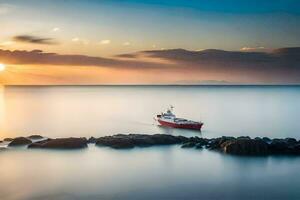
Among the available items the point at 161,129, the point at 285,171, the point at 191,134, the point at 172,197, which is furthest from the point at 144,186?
the point at 161,129

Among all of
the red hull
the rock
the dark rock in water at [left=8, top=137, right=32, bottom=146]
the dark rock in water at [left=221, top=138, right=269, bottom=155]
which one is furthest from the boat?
the dark rock in water at [left=8, top=137, right=32, bottom=146]

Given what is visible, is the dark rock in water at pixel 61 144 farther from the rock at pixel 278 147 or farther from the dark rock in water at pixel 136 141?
the rock at pixel 278 147

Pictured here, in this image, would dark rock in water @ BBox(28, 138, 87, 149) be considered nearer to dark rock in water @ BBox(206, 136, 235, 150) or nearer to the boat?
dark rock in water @ BBox(206, 136, 235, 150)

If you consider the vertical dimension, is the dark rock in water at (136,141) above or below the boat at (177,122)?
below

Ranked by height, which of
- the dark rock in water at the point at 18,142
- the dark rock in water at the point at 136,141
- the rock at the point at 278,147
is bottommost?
the rock at the point at 278,147

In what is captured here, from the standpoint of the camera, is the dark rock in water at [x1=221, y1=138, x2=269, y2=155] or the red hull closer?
the dark rock in water at [x1=221, y1=138, x2=269, y2=155]

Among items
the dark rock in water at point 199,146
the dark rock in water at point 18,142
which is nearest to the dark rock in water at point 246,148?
the dark rock in water at point 199,146

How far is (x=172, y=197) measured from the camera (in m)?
10.2

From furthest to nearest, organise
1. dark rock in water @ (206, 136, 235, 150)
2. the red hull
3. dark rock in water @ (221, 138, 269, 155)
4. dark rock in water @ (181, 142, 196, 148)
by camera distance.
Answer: the red hull < dark rock in water @ (181, 142, 196, 148) < dark rock in water @ (206, 136, 235, 150) < dark rock in water @ (221, 138, 269, 155)

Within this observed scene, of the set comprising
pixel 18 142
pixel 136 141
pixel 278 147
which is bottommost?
pixel 278 147

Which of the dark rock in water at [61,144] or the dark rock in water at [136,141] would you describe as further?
the dark rock in water at [136,141]

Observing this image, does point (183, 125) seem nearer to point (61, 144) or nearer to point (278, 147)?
point (278, 147)

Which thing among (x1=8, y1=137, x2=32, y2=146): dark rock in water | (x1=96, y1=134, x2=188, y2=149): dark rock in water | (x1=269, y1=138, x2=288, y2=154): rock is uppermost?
(x1=8, y1=137, x2=32, y2=146): dark rock in water

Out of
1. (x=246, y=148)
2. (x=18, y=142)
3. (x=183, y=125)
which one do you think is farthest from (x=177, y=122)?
(x=18, y=142)
